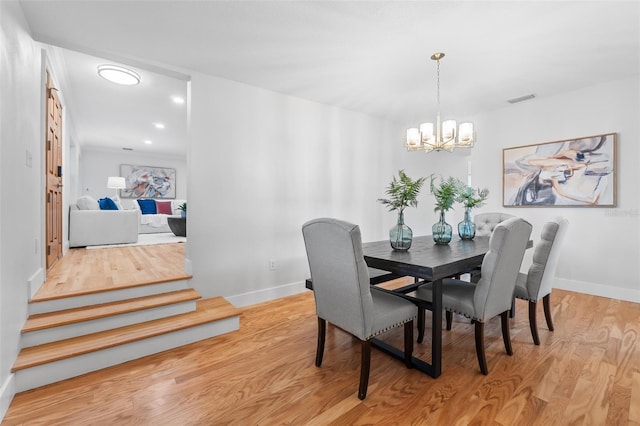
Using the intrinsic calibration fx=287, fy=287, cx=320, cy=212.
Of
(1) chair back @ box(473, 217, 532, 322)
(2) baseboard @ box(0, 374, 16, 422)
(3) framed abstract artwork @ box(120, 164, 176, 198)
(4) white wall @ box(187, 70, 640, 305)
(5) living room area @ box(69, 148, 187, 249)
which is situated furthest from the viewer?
(3) framed abstract artwork @ box(120, 164, 176, 198)

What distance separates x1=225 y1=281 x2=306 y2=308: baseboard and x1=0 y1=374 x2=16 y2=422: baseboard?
1593 millimetres

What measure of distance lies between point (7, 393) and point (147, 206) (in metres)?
6.77

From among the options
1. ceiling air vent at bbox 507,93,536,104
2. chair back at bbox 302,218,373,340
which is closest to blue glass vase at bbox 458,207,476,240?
chair back at bbox 302,218,373,340

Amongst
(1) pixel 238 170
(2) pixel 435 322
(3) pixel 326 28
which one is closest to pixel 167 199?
(1) pixel 238 170

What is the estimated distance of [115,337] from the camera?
2.04 m

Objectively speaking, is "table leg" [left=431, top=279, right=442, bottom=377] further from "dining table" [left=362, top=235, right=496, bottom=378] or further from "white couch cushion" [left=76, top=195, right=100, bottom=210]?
"white couch cushion" [left=76, top=195, right=100, bottom=210]

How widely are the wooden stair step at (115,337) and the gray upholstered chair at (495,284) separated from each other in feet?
6.01

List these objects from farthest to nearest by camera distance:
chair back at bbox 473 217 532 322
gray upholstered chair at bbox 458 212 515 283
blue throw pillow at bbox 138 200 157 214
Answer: blue throw pillow at bbox 138 200 157 214, gray upholstered chair at bbox 458 212 515 283, chair back at bbox 473 217 532 322

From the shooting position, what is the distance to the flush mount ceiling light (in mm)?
3099

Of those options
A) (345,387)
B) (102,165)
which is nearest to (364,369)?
(345,387)

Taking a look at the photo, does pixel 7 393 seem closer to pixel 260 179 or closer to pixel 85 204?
pixel 260 179

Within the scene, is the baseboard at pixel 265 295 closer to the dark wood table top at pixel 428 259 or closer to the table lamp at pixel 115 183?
the dark wood table top at pixel 428 259

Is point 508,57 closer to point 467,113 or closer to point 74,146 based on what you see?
point 467,113

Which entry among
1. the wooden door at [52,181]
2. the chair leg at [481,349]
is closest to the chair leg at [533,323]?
the chair leg at [481,349]
